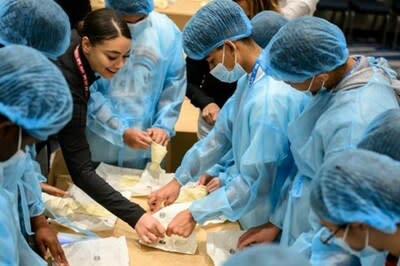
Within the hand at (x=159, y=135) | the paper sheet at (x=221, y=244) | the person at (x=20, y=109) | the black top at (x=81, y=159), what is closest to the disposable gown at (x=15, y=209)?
the person at (x=20, y=109)

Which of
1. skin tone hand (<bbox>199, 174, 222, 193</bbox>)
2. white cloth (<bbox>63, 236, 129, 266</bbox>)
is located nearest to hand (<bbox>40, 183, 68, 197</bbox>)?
white cloth (<bbox>63, 236, 129, 266</bbox>)

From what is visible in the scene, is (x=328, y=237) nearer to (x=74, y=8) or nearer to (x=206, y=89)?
(x=206, y=89)

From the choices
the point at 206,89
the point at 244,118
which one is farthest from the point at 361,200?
the point at 206,89

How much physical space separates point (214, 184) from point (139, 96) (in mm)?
493

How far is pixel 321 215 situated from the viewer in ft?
4.18

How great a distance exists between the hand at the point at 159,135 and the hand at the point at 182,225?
1.64 ft

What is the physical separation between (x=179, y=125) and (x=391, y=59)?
3.62 metres

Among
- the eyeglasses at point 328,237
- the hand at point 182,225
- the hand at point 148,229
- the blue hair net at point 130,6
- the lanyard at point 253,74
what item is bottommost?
the hand at point 148,229

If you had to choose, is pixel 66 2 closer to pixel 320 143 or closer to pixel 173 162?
pixel 173 162

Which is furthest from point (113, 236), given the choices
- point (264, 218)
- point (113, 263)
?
point (264, 218)

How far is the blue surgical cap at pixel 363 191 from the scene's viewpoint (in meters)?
1.19

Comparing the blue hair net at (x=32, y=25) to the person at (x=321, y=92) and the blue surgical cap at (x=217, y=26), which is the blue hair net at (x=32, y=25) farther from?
the person at (x=321, y=92)

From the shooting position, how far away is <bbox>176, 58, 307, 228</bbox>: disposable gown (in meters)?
1.81

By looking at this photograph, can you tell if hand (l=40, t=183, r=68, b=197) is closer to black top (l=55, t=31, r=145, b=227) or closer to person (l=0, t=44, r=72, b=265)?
black top (l=55, t=31, r=145, b=227)
